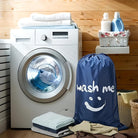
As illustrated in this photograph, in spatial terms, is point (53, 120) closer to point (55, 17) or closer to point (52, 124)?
point (52, 124)

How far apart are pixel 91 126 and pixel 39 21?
1038mm

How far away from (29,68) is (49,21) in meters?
0.46

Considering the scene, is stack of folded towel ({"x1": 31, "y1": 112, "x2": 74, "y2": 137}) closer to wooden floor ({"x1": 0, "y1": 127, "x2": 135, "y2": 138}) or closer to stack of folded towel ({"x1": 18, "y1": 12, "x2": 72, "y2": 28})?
wooden floor ({"x1": 0, "y1": 127, "x2": 135, "y2": 138})

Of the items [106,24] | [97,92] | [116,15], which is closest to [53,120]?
[97,92]

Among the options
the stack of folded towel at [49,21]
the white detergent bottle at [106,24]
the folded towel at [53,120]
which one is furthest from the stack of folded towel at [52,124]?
the white detergent bottle at [106,24]

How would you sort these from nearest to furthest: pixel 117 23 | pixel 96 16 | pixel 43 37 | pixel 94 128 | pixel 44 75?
pixel 94 128, pixel 43 37, pixel 44 75, pixel 117 23, pixel 96 16

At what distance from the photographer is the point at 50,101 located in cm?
254

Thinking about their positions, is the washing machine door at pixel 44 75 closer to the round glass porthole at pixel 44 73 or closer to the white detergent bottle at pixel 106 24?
the round glass porthole at pixel 44 73

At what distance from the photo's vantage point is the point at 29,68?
262 centimetres

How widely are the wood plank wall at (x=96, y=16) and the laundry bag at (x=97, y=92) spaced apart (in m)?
0.64

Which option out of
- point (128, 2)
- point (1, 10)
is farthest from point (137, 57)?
point (1, 10)

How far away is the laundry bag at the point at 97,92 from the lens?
2385mm

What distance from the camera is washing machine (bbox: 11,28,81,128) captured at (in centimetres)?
254

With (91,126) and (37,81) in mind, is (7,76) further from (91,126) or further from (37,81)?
(91,126)
